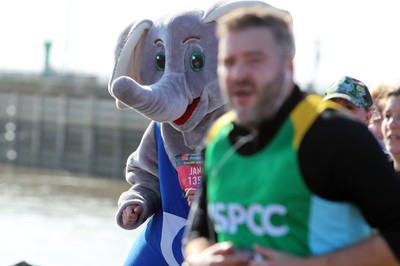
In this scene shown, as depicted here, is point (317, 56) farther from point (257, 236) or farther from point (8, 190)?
point (257, 236)

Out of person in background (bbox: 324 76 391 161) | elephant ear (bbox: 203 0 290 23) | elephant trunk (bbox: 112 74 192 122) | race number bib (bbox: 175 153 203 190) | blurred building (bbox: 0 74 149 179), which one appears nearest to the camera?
person in background (bbox: 324 76 391 161)

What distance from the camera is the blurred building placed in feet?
115

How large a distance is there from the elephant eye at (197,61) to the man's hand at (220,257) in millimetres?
1762

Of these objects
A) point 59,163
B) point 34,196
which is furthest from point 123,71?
point 59,163

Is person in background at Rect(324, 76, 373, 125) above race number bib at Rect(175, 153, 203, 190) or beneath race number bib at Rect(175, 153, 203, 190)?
above

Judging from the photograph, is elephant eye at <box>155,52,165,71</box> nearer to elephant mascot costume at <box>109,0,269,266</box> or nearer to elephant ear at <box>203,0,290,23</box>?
elephant mascot costume at <box>109,0,269,266</box>

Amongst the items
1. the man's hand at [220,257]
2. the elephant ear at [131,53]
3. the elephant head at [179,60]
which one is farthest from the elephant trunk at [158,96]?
the man's hand at [220,257]

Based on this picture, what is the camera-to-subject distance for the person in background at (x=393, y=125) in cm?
388

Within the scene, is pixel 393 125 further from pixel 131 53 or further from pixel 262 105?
pixel 262 105

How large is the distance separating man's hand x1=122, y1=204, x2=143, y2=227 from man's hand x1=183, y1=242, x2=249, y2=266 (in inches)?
63.9

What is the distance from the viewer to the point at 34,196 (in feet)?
90.6

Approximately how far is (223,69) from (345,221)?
1.46 ft

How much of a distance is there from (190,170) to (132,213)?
0.30m

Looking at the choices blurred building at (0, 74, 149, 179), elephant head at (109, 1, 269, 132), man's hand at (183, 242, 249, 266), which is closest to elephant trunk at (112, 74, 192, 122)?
elephant head at (109, 1, 269, 132)
